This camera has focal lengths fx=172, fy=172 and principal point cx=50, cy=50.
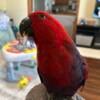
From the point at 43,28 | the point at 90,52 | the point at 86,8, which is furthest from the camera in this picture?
the point at 86,8

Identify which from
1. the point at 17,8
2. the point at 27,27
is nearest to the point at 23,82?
the point at 27,27

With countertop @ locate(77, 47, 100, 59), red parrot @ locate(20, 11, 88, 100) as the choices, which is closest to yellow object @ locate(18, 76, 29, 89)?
red parrot @ locate(20, 11, 88, 100)

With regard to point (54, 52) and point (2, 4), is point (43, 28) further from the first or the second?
point (2, 4)

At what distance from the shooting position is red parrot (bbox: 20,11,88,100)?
960mm

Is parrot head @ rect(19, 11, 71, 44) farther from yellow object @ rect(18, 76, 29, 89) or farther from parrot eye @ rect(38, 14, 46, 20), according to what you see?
yellow object @ rect(18, 76, 29, 89)

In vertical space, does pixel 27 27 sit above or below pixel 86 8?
above

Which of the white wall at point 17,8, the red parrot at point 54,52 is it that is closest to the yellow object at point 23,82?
the red parrot at point 54,52

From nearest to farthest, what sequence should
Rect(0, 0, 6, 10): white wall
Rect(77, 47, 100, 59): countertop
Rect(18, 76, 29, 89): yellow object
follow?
Rect(18, 76, 29, 89): yellow object < Rect(77, 47, 100, 59): countertop < Rect(0, 0, 6, 10): white wall

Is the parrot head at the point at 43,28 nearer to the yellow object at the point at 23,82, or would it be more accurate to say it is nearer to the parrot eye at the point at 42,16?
the parrot eye at the point at 42,16

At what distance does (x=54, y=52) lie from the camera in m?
0.96

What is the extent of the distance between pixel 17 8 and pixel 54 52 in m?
3.16

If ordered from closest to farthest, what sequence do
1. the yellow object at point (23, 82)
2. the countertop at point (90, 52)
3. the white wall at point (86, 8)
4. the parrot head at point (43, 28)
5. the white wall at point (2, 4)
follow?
1. the parrot head at point (43, 28)
2. the yellow object at point (23, 82)
3. the countertop at point (90, 52)
4. the white wall at point (86, 8)
5. the white wall at point (2, 4)

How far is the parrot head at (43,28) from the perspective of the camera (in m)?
0.96

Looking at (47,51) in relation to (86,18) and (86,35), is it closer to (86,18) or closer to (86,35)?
(86,35)
